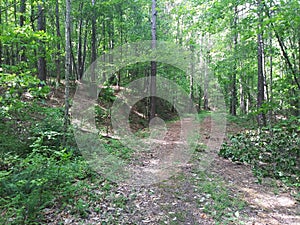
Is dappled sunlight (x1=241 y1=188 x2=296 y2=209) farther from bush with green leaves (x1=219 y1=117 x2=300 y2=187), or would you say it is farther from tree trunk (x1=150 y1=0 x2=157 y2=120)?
tree trunk (x1=150 y1=0 x2=157 y2=120)

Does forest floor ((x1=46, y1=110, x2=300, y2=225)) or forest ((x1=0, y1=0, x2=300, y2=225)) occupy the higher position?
forest ((x1=0, y1=0, x2=300, y2=225))

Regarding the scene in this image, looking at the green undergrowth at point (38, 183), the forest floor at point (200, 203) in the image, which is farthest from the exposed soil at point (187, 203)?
the green undergrowth at point (38, 183)

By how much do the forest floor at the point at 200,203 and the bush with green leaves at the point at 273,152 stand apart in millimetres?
569

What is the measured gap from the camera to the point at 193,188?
17.1ft

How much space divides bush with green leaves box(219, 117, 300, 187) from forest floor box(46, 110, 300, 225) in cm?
57

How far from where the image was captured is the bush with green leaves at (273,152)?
6258 mm

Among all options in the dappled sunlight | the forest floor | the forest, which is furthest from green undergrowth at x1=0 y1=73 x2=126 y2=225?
the dappled sunlight

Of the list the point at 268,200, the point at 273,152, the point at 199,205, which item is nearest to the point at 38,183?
the point at 199,205

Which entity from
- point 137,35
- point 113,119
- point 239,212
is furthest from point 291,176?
point 137,35

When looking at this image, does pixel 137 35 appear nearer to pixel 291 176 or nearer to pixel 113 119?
pixel 113 119

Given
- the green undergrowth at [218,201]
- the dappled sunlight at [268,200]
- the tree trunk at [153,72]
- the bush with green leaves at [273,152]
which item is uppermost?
the tree trunk at [153,72]

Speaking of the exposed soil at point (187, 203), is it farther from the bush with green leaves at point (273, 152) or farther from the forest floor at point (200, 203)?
the bush with green leaves at point (273, 152)

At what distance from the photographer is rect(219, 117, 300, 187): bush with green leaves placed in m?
6.26

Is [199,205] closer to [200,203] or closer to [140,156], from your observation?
[200,203]
